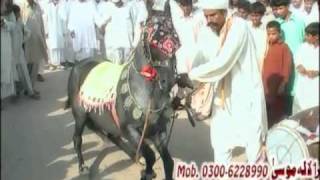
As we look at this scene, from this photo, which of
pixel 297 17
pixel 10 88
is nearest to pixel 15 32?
pixel 10 88

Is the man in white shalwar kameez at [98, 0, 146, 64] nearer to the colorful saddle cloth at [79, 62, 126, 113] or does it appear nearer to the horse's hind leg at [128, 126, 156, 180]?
the colorful saddle cloth at [79, 62, 126, 113]

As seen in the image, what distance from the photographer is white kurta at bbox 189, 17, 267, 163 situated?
5.35 m

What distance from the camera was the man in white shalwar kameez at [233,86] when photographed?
535 cm

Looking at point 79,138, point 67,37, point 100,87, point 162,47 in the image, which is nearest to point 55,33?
point 67,37

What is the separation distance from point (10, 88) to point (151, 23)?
394cm

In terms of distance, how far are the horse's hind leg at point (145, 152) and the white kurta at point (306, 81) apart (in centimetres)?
139

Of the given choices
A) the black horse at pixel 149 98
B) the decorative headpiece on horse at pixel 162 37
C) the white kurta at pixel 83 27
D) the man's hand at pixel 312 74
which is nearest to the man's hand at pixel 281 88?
the man's hand at pixel 312 74

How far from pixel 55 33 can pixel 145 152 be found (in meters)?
7.54

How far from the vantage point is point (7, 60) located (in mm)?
7547

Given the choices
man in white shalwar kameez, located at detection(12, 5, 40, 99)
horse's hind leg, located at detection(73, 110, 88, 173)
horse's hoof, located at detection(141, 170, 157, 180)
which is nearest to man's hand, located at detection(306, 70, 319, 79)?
horse's hoof, located at detection(141, 170, 157, 180)

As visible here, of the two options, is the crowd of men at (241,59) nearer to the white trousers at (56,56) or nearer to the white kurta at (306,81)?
the white kurta at (306,81)

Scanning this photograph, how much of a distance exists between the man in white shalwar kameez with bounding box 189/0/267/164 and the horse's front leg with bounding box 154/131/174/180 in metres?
0.50

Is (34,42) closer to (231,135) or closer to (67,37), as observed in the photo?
(67,37)

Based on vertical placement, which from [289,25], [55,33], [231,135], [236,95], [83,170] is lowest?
[83,170]
